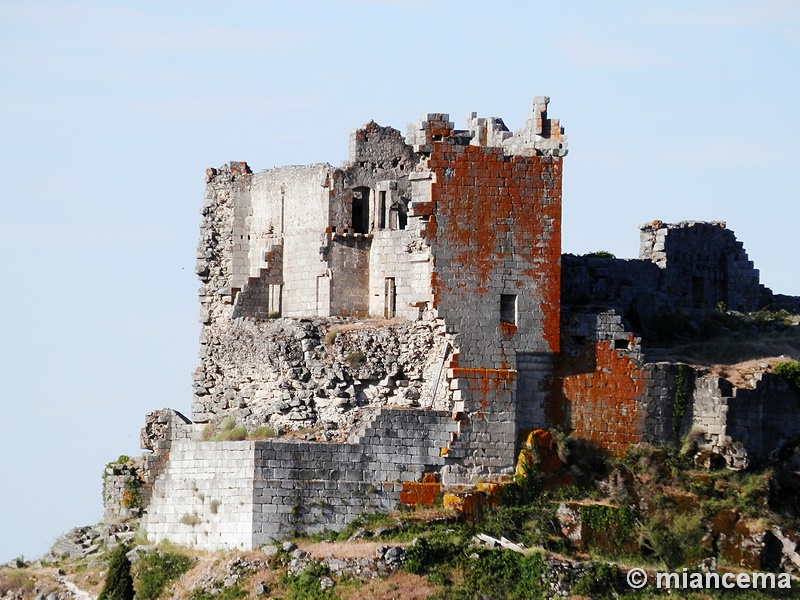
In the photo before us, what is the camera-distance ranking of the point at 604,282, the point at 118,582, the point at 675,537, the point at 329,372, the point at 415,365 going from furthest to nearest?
the point at 604,282 < the point at 329,372 < the point at 415,365 < the point at 675,537 < the point at 118,582

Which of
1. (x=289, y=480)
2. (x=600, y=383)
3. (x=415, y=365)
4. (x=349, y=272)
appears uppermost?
(x=349, y=272)

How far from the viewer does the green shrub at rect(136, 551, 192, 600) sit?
175 feet

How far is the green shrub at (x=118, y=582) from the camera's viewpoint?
5325 cm

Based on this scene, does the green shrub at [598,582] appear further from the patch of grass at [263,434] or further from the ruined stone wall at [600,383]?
the patch of grass at [263,434]

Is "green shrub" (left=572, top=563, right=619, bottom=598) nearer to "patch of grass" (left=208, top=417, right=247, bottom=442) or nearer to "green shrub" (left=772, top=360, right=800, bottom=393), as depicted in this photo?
"green shrub" (left=772, top=360, right=800, bottom=393)

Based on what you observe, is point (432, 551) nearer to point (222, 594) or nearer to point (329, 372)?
point (222, 594)

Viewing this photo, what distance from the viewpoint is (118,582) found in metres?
53.3

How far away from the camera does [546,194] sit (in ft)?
181

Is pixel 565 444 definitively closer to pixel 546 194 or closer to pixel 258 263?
pixel 546 194

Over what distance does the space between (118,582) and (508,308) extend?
358 inches

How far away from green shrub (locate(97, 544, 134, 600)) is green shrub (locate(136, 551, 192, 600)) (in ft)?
0.73

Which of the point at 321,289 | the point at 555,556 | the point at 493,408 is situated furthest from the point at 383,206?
the point at 555,556

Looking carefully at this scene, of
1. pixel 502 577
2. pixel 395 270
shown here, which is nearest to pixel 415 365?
pixel 395 270

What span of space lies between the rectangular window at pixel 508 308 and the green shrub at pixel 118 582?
858 centimetres
